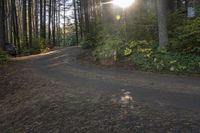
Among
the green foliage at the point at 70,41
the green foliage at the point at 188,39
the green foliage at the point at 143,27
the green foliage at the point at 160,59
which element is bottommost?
the green foliage at the point at 160,59

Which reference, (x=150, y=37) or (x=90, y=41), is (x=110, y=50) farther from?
(x=90, y=41)

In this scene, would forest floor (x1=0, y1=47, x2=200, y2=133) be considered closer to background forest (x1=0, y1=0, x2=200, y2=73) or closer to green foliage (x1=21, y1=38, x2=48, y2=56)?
background forest (x1=0, y1=0, x2=200, y2=73)

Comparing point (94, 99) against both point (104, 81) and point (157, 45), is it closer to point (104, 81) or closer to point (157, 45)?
point (104, 81)

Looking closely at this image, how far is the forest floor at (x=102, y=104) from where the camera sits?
4914mm

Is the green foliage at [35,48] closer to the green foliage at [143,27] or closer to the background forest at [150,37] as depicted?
the background forest at [150,37]

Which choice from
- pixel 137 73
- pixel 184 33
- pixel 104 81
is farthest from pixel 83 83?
pixel 184 33

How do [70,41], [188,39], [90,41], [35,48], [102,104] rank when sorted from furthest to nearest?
[70,41] < [35,48] < [90,41] < [188,39] < [102,104]

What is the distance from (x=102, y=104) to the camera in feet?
20.2

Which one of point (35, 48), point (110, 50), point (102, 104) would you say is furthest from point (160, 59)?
point (35, 48)

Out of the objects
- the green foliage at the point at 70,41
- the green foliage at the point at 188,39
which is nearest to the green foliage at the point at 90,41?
the green foliage at the point at 188,39

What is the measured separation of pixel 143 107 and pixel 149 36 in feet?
25.6

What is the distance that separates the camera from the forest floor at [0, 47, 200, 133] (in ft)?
16.1

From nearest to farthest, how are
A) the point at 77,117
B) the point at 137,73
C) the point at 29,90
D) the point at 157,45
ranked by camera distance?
the point at 77,117 → the point at 29,90 → the point at 137,73 → the point at 157,45

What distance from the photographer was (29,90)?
835 centimetres
